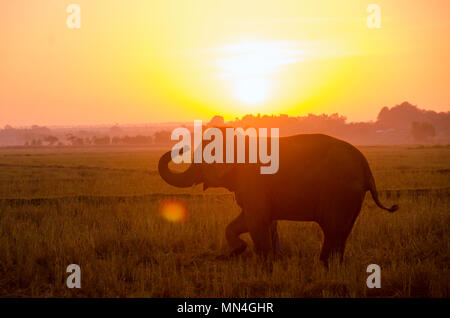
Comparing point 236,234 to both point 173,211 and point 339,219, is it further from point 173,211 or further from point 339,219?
point 173,211

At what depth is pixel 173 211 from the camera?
13.1 m

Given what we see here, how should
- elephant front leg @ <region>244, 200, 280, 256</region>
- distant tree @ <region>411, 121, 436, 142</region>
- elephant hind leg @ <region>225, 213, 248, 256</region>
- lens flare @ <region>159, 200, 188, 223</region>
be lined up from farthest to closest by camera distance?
distant tree @ <region>411, 121, 436, 142</region>
lens flare @ <region>159, 200, 188, 223</region>
elephant hind leg @ <region>225, 213, 248, 256</region>
elephant front leg @ <region>244, 200, 280, 256</region>

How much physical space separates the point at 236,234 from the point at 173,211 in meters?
4.77

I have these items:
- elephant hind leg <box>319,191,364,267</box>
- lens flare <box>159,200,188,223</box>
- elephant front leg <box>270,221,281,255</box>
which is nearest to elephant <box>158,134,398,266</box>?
elephant hind leg <box>319,191,364,267</box>

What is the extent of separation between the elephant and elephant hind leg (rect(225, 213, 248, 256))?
0.02 meters

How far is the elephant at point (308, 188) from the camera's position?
7.56 meters

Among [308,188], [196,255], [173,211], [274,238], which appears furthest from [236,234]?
[173,211]

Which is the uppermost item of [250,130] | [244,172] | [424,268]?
[250,130]

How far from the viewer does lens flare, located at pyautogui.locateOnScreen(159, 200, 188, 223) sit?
465 inches

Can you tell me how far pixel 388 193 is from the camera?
52.1 feet

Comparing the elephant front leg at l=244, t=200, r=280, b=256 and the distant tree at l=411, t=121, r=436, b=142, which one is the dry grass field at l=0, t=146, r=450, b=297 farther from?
the distant tree at l=411, t=121, r=436, b=142

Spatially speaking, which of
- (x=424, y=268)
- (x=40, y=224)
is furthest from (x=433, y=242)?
(x=40, y=224)
